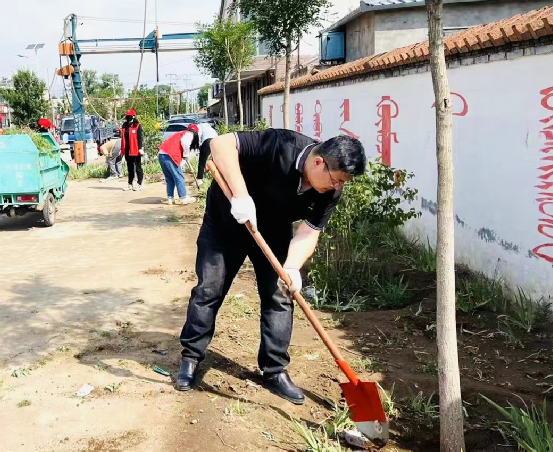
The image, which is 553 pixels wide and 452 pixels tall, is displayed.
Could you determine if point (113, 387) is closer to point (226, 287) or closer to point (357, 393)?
point (226, 287)

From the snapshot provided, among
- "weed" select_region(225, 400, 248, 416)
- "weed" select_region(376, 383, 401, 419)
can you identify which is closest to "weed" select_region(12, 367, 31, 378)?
"weed" select_region(225, 400, 248, 416)

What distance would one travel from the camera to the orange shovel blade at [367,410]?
3.09 m

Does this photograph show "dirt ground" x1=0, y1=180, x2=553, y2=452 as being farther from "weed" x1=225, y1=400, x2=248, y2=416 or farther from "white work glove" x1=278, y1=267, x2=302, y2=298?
"white work glove" x1=278, y1=267, x2=302, y2=298

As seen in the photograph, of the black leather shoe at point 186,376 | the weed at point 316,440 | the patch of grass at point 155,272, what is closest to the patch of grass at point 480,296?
the weed at point 316,440

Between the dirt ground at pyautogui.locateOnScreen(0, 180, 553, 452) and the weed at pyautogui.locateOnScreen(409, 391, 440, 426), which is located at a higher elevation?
the dirt ground at pyautogui.locateOnScreen(0, 180, 553, 452)

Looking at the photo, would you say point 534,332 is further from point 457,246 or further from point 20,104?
point 20,104

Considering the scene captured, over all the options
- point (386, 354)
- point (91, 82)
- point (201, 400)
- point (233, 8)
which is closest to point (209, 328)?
point (201, 400)

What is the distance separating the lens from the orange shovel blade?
309cm

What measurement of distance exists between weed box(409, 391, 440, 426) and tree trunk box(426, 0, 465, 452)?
0.41 metres

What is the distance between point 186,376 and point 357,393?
3.37 feet

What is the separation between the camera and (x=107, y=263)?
22.5ft

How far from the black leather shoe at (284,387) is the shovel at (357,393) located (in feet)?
1.15

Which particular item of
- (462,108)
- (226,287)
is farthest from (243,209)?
(462,108)

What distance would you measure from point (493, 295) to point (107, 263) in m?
4.10
